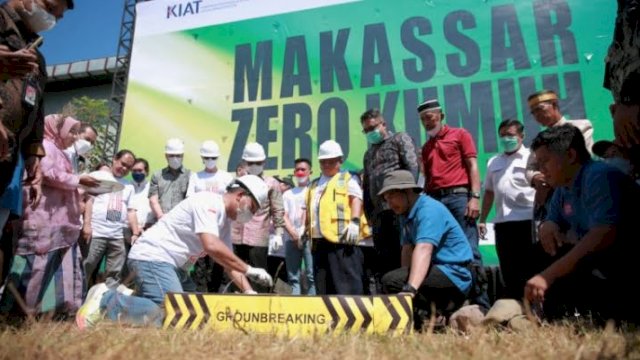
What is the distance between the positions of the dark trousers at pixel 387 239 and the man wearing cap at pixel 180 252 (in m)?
1.01

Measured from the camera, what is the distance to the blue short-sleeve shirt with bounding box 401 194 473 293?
2650 mm

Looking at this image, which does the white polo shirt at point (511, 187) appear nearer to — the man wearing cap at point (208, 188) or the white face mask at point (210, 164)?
the man wearing cap at point (208, 188)

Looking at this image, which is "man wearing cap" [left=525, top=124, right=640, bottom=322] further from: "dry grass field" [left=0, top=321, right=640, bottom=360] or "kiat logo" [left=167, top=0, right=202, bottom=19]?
"kiat logo" [left=167, top=0, right=202, bottom=19]

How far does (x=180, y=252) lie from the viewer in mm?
3029

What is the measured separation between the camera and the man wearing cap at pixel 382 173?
3.61 meters

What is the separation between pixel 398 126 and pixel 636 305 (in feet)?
14.8

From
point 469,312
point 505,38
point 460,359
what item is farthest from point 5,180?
point 505,38

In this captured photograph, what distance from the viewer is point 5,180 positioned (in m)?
2.27

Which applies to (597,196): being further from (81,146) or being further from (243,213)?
(81,146)

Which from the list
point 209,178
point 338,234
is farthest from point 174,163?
point 338,234

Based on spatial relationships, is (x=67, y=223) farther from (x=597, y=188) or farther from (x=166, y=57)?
(x=166, y=57)

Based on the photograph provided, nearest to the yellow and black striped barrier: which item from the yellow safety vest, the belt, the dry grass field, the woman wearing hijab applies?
the dry grass field

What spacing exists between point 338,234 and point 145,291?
1555 mm

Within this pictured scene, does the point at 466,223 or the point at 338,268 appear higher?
the point at 466,223
